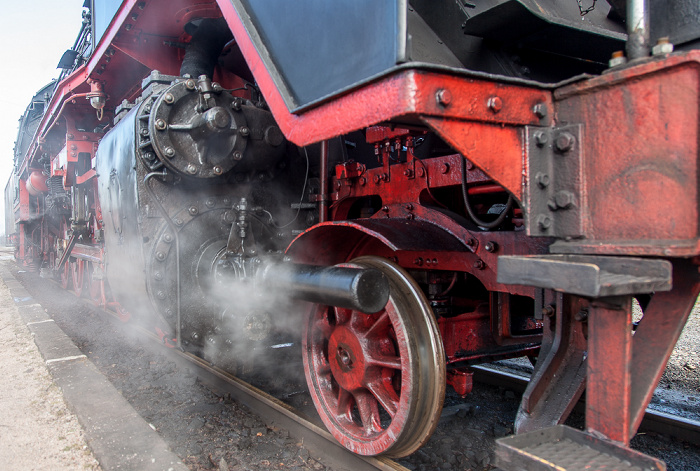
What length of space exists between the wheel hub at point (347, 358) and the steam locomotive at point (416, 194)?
0.03 ft

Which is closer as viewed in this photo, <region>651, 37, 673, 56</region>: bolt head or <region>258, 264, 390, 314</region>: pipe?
<region>651, 37, 673, 56</region>: bolt head

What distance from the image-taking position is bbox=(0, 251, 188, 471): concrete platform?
230 cm

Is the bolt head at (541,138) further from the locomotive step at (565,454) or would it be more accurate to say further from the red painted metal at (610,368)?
the locomotive step at (565,454)

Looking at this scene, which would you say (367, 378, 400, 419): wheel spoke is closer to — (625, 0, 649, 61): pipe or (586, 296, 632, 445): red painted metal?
(586, 296, 632, 445): red painted metal

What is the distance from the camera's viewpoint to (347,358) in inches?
93.7

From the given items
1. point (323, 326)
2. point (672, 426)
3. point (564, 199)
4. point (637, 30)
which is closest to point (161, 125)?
point (323, 326)

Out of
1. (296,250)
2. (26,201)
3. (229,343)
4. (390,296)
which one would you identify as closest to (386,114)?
(390,296)

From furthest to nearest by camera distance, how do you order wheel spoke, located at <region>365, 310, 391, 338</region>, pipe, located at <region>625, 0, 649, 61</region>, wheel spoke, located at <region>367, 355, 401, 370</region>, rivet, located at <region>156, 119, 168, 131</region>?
rivet, located at <region>156, 119, 168, 131</region> → wheel spoke, located at <region>365, 310, 391, 338</region> → wheel spoke, located at <region>367, 355, 401, 370</region> → pipe, located at <region>625, 0, 649, 61</region>

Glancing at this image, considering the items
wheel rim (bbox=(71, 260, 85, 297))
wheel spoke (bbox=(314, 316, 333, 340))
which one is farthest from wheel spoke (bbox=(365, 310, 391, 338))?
wheel rim (bbox=(71, 260, 85, 297))

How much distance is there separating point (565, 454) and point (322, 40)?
152 cm

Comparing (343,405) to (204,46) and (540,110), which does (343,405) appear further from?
(204,46)

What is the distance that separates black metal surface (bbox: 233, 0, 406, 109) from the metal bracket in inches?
19.1

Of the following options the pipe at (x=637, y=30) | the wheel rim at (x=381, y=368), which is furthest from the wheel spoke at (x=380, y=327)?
the pipe at (x=637, y=30)

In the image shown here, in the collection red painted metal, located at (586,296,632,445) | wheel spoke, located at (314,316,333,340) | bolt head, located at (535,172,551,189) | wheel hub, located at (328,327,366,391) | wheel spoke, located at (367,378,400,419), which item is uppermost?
bolt head, located at (535,172,551,189)
